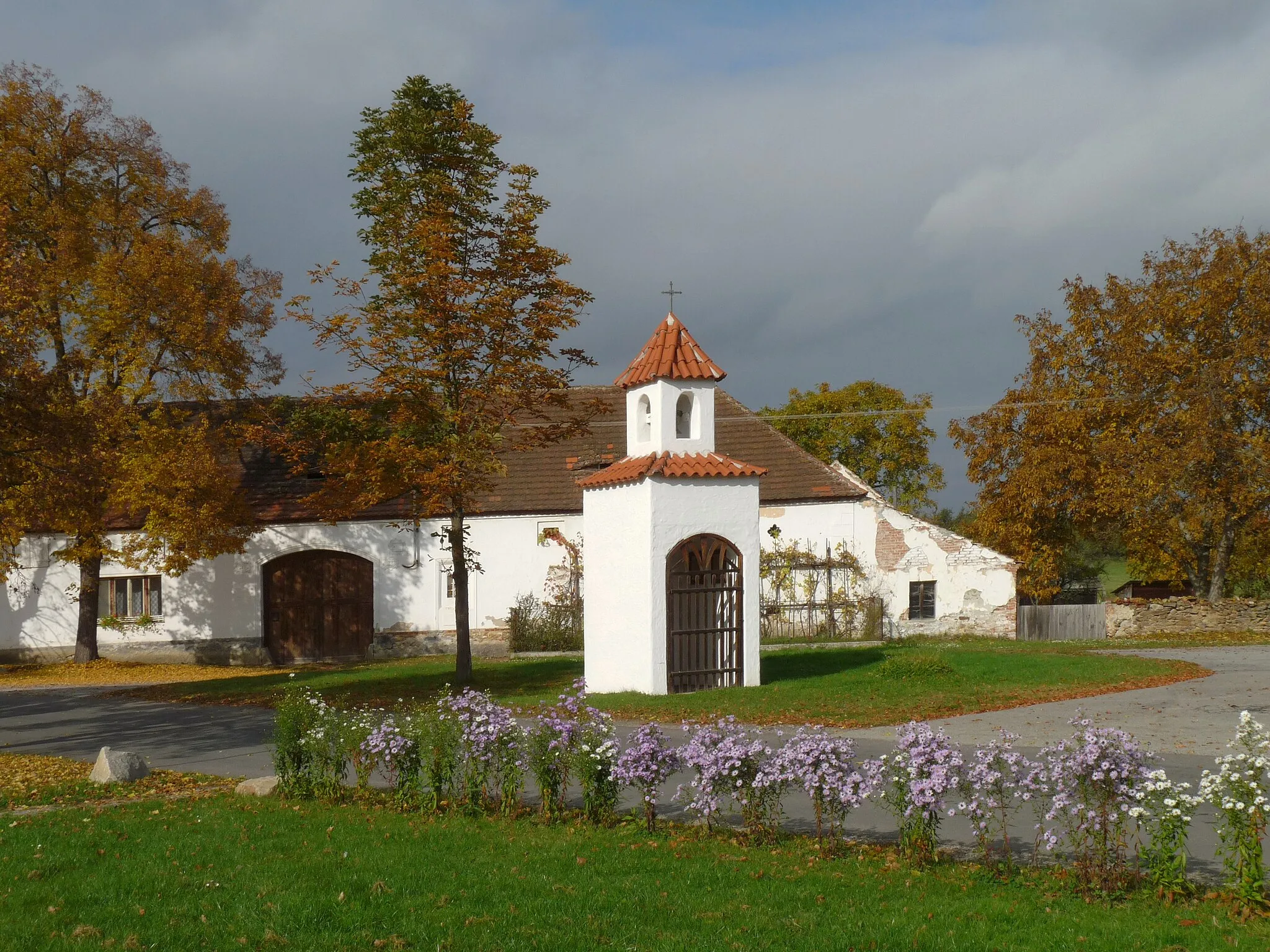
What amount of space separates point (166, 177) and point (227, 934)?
2369 centimetres

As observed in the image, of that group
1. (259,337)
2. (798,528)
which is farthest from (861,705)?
(259,337)

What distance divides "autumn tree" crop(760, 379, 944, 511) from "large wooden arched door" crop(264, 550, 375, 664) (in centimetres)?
2334

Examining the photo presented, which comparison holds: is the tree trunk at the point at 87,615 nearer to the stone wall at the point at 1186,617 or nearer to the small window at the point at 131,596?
the small window at the point at 131,596

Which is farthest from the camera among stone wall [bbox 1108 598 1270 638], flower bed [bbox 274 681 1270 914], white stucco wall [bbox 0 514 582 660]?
stone wall [bbox 1108 598 1270 638]

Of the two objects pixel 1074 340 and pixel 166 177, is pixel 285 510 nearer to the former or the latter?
pixel 166 177

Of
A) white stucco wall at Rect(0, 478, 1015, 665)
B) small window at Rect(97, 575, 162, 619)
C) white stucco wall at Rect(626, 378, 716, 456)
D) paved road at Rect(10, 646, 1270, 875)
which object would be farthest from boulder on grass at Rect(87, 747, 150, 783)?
small window at Rect(97, 575, 162, 619)

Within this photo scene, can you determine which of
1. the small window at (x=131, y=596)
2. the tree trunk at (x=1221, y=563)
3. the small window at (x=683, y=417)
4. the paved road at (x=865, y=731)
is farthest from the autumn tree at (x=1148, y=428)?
the small window at (x=131, y=596)

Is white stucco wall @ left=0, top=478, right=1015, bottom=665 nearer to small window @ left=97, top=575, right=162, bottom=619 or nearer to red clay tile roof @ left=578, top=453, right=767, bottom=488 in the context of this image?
small window @ left=97, top=575, right=162, bottom=619

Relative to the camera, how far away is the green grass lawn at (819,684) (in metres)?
15.4

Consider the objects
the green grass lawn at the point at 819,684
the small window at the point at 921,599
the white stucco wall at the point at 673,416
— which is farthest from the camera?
the small window at the point at 921,599

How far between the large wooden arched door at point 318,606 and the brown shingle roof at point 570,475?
4.09 feet

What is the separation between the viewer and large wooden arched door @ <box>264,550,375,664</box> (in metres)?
28.9

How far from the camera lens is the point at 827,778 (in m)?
7.95

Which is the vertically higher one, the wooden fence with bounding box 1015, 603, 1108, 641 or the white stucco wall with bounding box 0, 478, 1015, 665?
the white stucco wall with bounding box 0, 478, 1015, 665
